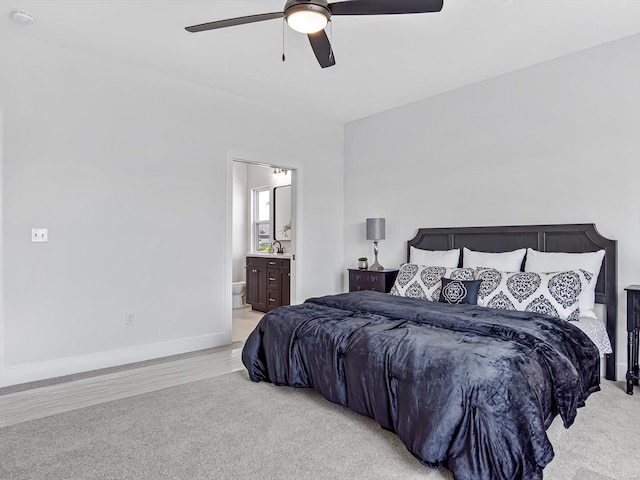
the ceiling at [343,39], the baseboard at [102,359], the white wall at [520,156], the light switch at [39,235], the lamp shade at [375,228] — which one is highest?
the ceiling at [343,39]

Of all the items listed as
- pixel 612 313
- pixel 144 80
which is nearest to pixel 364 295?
pixel 612 313

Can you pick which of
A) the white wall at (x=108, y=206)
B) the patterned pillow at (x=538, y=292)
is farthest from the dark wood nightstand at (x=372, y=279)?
the white wall at (x=108, y=206)

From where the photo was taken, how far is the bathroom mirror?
658cm

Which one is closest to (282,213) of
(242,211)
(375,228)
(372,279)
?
(242,211)

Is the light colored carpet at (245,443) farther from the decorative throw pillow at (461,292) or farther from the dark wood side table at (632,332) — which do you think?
the decorative throw pillow at (461,292)

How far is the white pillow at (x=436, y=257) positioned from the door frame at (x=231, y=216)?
152 centimetres

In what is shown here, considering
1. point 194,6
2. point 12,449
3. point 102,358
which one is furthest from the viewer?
point 102,358

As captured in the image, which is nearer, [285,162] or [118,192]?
[118,192]

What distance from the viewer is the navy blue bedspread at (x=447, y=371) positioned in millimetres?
1846

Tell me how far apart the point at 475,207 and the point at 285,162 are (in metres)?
2.33

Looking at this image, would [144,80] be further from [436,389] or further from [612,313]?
[612,313]

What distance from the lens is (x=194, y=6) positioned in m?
2.90

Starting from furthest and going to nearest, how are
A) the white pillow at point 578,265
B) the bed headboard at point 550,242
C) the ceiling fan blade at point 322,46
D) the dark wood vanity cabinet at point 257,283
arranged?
the dark wood vanity cabinet at point 257,283
the bed headboard at point 550,242
the white pillow at point 578,265
the ceiling fan blade at point 322,46

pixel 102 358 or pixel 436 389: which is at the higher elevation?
pixel 436 389
